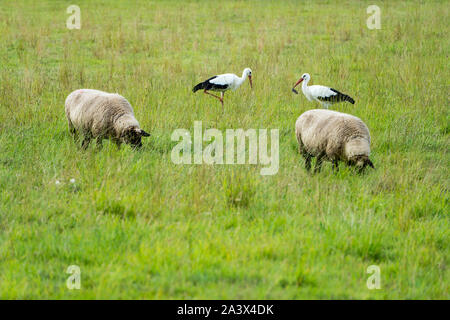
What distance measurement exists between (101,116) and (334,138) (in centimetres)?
319

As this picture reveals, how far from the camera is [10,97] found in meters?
8.97

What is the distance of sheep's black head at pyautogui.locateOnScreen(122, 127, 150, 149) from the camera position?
6.92 m

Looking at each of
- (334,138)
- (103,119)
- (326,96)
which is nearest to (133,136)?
(103,119)

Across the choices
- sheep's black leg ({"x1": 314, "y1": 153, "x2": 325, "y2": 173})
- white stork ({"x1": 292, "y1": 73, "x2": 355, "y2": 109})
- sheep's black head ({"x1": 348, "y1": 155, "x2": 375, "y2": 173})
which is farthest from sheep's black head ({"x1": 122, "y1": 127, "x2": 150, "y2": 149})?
white stork ({"x1": 292, "y1": 73, "x2": 355, "y2": 109})

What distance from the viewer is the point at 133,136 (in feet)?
22.9

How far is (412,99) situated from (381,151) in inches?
101

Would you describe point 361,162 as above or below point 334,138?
below

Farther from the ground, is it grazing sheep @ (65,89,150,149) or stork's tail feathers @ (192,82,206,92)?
stork's tail feathers @ (192,82,206,92)

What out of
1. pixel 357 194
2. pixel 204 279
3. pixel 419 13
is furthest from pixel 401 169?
pixel 419 13

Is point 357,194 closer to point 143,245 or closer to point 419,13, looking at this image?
point 143,245

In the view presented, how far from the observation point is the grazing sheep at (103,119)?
700 centimetres

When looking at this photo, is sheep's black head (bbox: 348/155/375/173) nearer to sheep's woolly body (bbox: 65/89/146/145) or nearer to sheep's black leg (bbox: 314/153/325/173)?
sheep's black leg (bbox: 314/153/325/173)

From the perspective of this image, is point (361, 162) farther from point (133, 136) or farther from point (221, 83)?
point (221, 83)

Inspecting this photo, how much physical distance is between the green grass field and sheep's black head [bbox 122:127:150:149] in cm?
13
